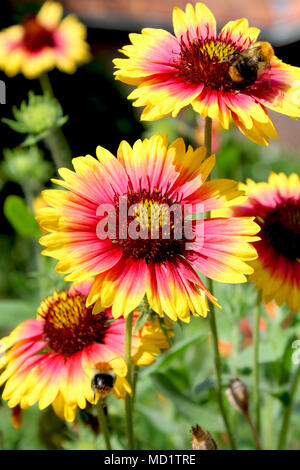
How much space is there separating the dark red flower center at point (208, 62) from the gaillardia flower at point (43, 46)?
0.96 m

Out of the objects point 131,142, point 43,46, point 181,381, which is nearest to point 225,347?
point 181,381

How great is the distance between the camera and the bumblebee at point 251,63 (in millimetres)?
520

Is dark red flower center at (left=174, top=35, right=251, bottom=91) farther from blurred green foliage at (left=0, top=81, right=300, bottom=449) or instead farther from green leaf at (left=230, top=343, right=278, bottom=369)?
green leaf at (left=230, top=343, right=278, bottom=369)

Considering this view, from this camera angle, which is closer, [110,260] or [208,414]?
[110,260]

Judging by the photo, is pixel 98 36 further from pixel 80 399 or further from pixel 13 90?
pixel 80 399

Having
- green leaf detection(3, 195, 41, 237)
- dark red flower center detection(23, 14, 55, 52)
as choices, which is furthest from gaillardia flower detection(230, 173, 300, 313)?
dark red flower center detection(23, 14, 55, 52)

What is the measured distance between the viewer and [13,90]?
87.7 inches

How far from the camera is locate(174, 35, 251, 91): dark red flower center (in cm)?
55

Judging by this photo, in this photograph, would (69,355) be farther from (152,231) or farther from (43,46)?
(43,46)

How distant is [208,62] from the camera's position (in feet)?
1.82

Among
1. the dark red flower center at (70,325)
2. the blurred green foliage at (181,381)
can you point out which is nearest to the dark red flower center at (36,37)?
the blurred green foliage at (181,381)

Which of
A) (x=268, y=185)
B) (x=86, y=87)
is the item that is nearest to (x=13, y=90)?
(x=86, y=87)

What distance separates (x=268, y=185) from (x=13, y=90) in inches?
69.5

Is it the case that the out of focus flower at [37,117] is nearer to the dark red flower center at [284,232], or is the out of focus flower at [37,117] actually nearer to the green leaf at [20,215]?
the green leaf at [20,215]
